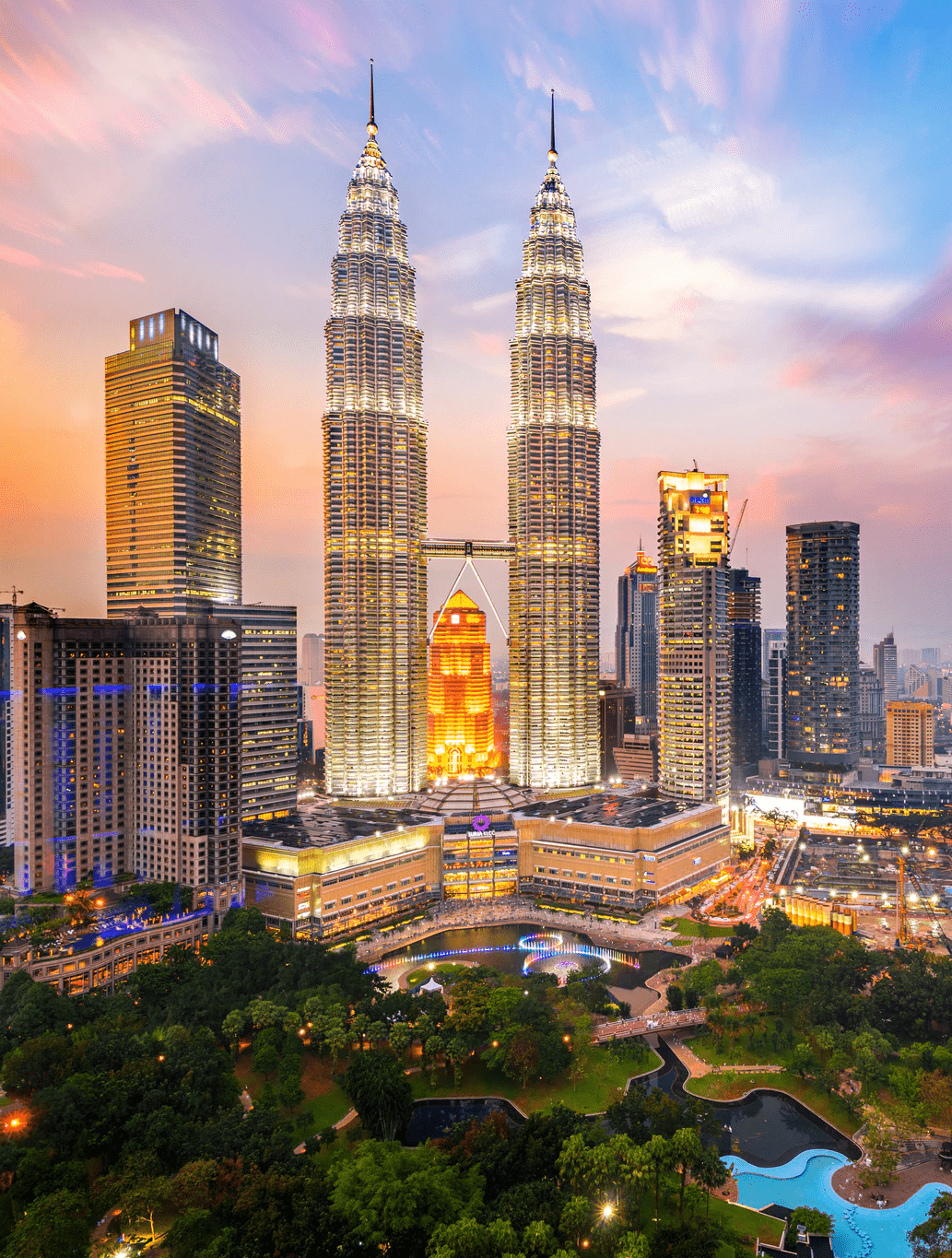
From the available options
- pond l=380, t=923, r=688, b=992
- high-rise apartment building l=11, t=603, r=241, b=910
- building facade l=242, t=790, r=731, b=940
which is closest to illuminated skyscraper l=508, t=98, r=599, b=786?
building facade l=242, t=790, r=731, b=940

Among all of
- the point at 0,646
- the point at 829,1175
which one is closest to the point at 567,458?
the point at 0,646

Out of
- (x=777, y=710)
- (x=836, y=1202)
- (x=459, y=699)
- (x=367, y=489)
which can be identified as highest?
(x=367, y=489)

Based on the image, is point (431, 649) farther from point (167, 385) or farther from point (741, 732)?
point (741, 732)

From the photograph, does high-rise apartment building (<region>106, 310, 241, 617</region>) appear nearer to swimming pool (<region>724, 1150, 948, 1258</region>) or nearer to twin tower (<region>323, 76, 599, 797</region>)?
twin tower (<region>323, 76, 599, 797</region>)

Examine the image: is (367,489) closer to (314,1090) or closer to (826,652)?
(314,1090)

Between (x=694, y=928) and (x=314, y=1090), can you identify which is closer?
(x=314, y=1090)

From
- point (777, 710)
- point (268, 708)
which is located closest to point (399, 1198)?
point (268, 708)
